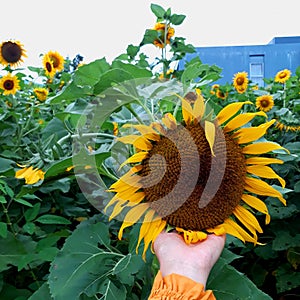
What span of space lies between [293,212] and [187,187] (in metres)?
0.89

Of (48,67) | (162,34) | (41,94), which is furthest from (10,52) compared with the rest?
(162,34)

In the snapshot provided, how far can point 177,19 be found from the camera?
5.42 feet

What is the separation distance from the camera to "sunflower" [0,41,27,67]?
6.79 feet

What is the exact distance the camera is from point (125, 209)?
837 millimetres

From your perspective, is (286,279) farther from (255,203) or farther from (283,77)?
(283,77)

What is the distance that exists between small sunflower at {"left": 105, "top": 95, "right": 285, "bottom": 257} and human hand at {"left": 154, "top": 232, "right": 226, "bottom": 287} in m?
0.01

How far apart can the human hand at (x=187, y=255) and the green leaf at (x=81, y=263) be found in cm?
20

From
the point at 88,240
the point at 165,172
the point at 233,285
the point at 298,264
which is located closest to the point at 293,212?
the point at 298,264

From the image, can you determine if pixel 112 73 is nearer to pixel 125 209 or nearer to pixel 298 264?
pixel 125 209

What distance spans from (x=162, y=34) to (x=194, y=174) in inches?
40.8

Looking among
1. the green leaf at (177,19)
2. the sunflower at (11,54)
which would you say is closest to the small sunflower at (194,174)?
the green leaf at (177,19)

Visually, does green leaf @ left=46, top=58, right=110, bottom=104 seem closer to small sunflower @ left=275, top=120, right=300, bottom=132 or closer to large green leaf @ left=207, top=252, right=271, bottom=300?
large green leaf @ left=207, top=252, right=271, bottom=300

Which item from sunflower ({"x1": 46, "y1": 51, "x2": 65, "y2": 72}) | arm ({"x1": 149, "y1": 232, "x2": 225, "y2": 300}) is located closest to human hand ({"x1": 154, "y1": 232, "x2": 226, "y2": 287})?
arm ({"x1": 149, "y1": 232, "x2": 225, "y2": 300})

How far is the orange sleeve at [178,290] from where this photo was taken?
2.27ft
